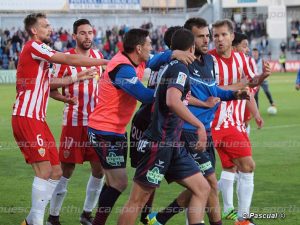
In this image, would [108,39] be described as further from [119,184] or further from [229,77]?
[119,184]

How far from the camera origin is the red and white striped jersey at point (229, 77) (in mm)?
9672

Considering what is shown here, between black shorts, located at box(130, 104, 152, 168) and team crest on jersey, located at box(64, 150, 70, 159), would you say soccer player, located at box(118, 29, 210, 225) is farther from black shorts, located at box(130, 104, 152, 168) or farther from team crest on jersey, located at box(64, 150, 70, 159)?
team crest on jersey, located at box(64, 150, 70, 159)

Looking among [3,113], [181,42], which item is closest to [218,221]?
[181,42]

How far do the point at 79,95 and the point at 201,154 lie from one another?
209cm

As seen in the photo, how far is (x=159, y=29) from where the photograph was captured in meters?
50.8

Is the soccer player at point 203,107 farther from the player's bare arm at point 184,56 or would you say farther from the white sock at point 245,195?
the white sock at point 245,195

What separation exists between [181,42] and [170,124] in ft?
2.63

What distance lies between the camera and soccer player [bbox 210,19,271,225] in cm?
926

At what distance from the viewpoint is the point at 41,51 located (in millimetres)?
8461

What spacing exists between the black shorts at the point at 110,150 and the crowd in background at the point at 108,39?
27.9 m

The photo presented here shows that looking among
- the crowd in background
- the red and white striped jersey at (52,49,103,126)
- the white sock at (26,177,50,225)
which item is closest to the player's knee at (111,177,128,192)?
the white sock at (26,177,50,225)

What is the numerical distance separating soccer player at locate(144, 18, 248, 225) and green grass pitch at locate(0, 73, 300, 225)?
104 centimetres

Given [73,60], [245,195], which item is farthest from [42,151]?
[245,195]

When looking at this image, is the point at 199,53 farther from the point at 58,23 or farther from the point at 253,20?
the point at 253,20
